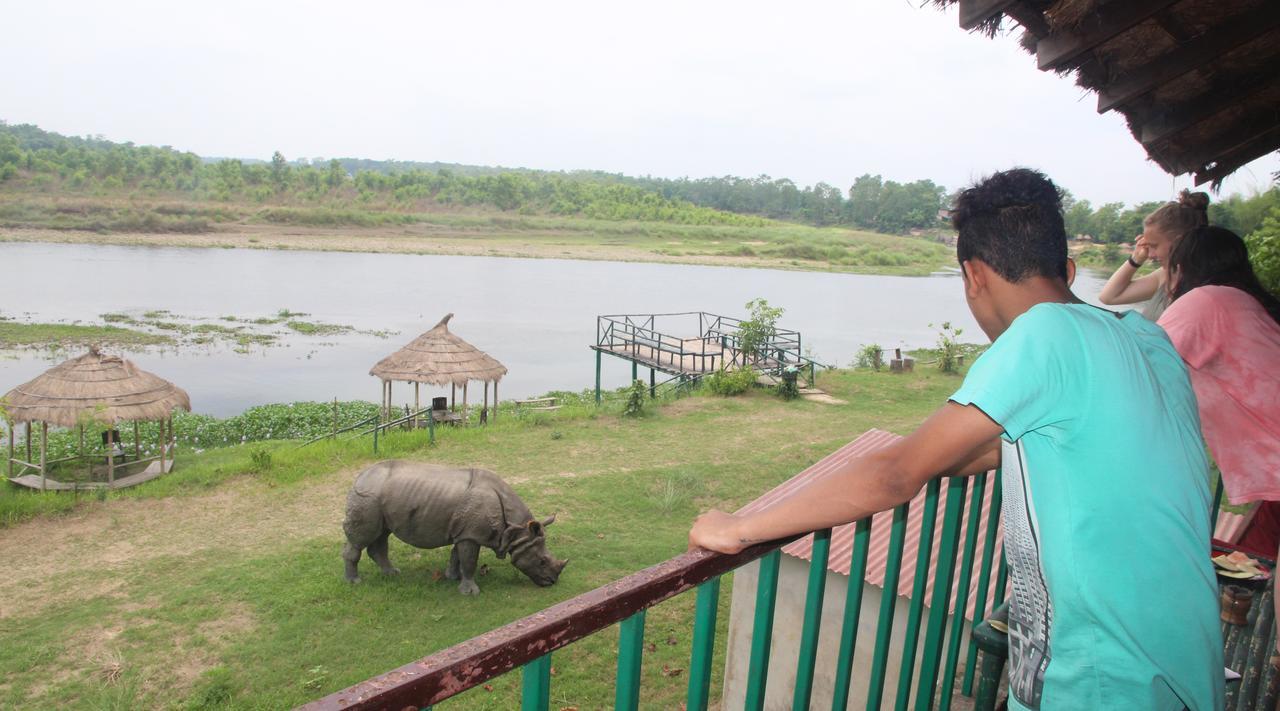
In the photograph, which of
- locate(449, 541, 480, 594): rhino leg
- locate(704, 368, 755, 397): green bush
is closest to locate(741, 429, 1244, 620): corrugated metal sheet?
locate(449, 541, 480, 594): rhino leg

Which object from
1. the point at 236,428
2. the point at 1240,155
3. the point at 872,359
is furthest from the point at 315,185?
the point at 1240,155

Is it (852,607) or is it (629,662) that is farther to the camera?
(852,607)

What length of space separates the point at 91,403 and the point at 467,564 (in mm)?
8688

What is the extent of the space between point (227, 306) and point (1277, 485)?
139 feet

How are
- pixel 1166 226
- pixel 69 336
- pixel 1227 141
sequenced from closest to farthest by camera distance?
pixel 1166 226, pixel 1227 141, pixel 69 336

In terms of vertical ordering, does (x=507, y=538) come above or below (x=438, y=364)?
below

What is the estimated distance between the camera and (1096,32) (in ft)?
10.5

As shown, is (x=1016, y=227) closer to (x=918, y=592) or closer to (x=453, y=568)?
(x=918, y=592)

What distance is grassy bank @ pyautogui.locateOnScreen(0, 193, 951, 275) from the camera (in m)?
63.1

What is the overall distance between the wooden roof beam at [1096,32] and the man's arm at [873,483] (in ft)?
8.11

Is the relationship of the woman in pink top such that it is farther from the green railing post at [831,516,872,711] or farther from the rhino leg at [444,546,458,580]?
the rhino leg at [444,546,458,580]

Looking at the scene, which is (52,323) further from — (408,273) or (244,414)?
(408,273)

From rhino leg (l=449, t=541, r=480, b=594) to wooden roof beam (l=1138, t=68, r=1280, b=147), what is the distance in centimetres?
692

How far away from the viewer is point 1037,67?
3.63m
